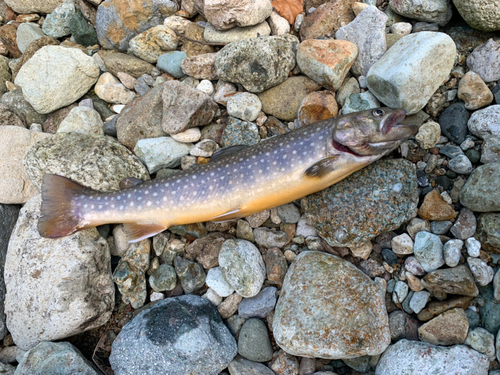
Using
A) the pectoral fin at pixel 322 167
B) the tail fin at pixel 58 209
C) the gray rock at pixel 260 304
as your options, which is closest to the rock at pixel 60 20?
the tail fin at pixel 58 209

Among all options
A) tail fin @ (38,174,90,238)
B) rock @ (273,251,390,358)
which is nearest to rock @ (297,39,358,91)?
rock @ (273,251,390,358)

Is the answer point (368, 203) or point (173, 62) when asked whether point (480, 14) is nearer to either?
point (368, 203)

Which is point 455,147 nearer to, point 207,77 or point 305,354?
point 305,354

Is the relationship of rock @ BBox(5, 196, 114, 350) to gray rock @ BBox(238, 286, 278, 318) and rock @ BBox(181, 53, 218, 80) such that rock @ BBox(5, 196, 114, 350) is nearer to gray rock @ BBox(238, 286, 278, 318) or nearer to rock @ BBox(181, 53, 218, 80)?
gray rock @ BBox(238, 286, 278, 318)

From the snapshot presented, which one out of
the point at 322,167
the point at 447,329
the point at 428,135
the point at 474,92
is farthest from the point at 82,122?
the point at 447,329

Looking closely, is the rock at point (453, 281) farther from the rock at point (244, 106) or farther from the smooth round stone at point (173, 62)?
the smooth round stone at point (173, 62)

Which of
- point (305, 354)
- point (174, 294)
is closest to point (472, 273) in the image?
point (305, 354)
